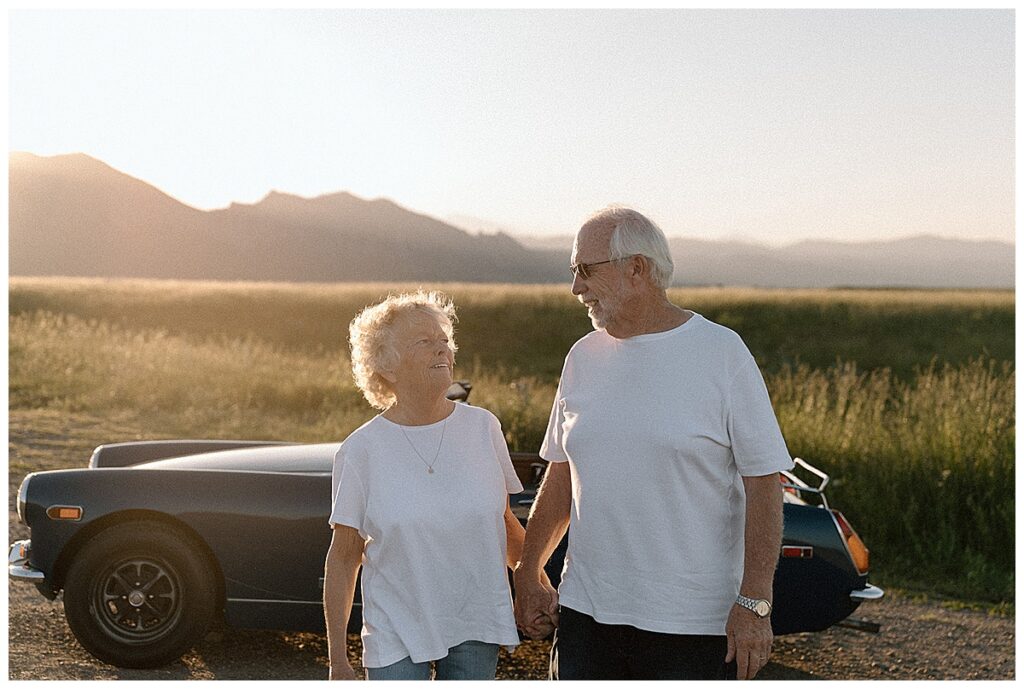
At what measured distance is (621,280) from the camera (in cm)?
281

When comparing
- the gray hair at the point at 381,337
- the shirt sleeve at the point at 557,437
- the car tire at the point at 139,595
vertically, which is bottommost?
the car tire at the point at 139,595

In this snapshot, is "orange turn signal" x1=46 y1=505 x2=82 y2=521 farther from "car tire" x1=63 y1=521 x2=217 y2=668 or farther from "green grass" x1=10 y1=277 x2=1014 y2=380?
"green grass" x1=10 y1=277 x2=1014 y2=380

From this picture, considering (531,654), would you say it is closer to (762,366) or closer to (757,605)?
(757,605)

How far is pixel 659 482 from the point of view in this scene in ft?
8.81

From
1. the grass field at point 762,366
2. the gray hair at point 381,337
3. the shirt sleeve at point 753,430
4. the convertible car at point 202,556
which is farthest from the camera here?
the grass field at point 762,366

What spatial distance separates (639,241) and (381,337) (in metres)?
0.70

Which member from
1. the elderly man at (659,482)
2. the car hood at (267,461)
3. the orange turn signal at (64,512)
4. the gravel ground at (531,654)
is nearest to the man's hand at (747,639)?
the elderly man at (659,482)

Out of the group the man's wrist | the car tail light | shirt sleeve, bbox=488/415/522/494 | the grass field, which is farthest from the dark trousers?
the grass field

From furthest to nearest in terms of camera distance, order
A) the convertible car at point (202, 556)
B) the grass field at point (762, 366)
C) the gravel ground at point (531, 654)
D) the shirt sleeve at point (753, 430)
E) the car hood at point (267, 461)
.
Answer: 1. the grass field at point (762, 366)
2. the gravel ground at point (531, 654)
3. the car hood at point (267, 461)
4. the convertible car at point (202, 556)
5. the shirt sleeve at point (753, 430)

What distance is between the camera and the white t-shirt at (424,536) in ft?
9.07

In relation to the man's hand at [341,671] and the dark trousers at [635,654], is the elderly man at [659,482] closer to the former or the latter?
the dark trousers at [635,654]

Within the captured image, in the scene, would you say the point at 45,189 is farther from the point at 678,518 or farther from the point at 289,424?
the point at 678,518

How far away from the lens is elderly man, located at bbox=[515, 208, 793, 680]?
2.65 meters

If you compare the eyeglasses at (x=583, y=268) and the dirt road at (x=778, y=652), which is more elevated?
the eyeglasses at (x=583, y=268)
